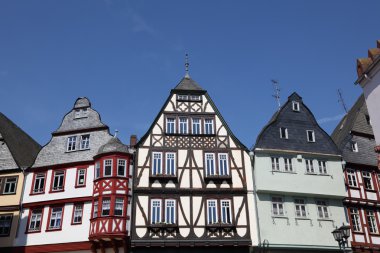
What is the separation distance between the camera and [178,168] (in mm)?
28672

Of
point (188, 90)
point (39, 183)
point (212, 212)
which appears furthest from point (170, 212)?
point (39, 183)

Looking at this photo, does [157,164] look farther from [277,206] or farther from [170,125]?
[277,206]

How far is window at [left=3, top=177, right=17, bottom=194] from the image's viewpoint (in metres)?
30.1

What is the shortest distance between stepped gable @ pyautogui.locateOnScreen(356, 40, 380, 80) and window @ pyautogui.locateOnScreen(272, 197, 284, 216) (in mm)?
9845

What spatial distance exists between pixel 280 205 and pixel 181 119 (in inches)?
352

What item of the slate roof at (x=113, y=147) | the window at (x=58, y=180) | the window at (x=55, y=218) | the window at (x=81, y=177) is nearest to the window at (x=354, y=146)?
the slate roof at (x=113, y=147)

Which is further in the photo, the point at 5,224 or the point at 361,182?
the point at 361,182

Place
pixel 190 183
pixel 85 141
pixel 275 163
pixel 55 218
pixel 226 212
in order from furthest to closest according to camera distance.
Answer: pixel 85 141
pixel 275 163
pixel 55 218
pixel 190 183
pixel 226 212

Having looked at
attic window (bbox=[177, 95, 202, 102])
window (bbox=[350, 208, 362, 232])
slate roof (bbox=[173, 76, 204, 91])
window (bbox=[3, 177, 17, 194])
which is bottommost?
window (bbox=[350, 208, 362, 232])

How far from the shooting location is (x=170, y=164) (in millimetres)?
28797

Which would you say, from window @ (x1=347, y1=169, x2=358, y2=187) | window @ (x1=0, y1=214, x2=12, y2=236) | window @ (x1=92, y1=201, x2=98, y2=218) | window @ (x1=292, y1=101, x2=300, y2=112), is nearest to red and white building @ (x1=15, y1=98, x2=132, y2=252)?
window @ (x1=92, y1=201, x2=98, y2=218)

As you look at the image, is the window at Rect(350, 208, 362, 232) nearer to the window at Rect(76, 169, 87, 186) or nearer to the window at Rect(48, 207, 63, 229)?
the window at Rect(76, 169, 87, 186)

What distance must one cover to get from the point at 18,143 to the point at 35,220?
24.4 ft

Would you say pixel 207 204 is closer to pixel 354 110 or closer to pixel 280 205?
pixel 280 205
